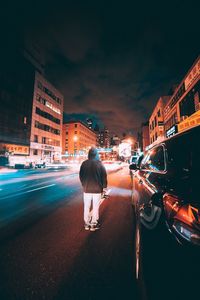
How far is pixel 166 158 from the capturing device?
2334mm

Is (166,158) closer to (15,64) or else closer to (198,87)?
(198,87)

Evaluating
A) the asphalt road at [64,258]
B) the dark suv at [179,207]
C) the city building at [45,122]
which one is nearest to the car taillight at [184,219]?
the dark suv at [179,207]

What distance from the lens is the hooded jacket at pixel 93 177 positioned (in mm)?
3539

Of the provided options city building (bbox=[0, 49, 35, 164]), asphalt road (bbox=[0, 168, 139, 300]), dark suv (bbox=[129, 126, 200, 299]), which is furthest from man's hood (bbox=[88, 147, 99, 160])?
city building (bbox=[0, 49, 35, 164])

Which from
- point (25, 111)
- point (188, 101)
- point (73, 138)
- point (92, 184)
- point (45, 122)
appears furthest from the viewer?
point (73, 138)

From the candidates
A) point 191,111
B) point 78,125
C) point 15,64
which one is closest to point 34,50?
point 15,64

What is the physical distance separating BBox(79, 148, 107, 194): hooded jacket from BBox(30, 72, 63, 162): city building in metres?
37.9

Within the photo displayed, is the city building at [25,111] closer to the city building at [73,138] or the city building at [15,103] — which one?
the city building at [15,103]

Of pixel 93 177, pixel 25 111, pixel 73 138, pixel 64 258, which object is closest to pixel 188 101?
pixel 93 177

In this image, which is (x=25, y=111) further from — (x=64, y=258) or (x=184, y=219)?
(x=184, y=219)

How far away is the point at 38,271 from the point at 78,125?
92.6 meters

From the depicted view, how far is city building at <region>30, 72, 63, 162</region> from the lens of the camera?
41.1 m

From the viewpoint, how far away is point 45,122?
44.9m

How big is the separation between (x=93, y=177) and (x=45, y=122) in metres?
46.1
